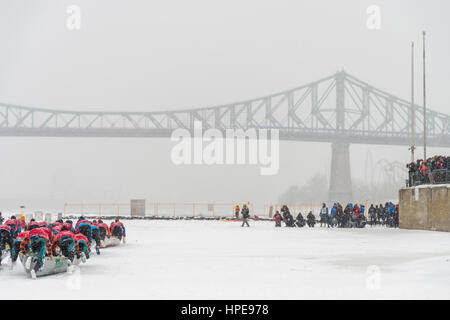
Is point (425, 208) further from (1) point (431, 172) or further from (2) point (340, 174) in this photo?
(2) point (340, 174)

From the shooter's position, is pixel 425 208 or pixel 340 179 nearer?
pixel 425 208

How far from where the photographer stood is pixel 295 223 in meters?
41.1

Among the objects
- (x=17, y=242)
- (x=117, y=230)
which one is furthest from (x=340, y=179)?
(x=17, y=242)

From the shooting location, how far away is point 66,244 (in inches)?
599

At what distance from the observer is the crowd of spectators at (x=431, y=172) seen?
30.3m

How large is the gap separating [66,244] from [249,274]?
4.20 metres

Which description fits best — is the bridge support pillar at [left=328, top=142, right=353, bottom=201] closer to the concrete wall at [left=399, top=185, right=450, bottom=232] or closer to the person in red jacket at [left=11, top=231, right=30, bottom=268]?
the concrete wall at [left=399, top=185, right=450, bottom=232]

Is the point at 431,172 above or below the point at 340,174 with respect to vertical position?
below

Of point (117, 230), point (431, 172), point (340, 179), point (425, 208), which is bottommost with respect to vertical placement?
point (117, 230)

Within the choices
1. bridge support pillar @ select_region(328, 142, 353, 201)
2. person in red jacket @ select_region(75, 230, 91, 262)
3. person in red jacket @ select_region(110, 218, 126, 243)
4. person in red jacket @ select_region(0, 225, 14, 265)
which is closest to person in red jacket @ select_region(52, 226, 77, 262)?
person in red jacket @ select_region(75, 230, 91, 262)

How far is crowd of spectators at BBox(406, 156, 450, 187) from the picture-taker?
3033cm
